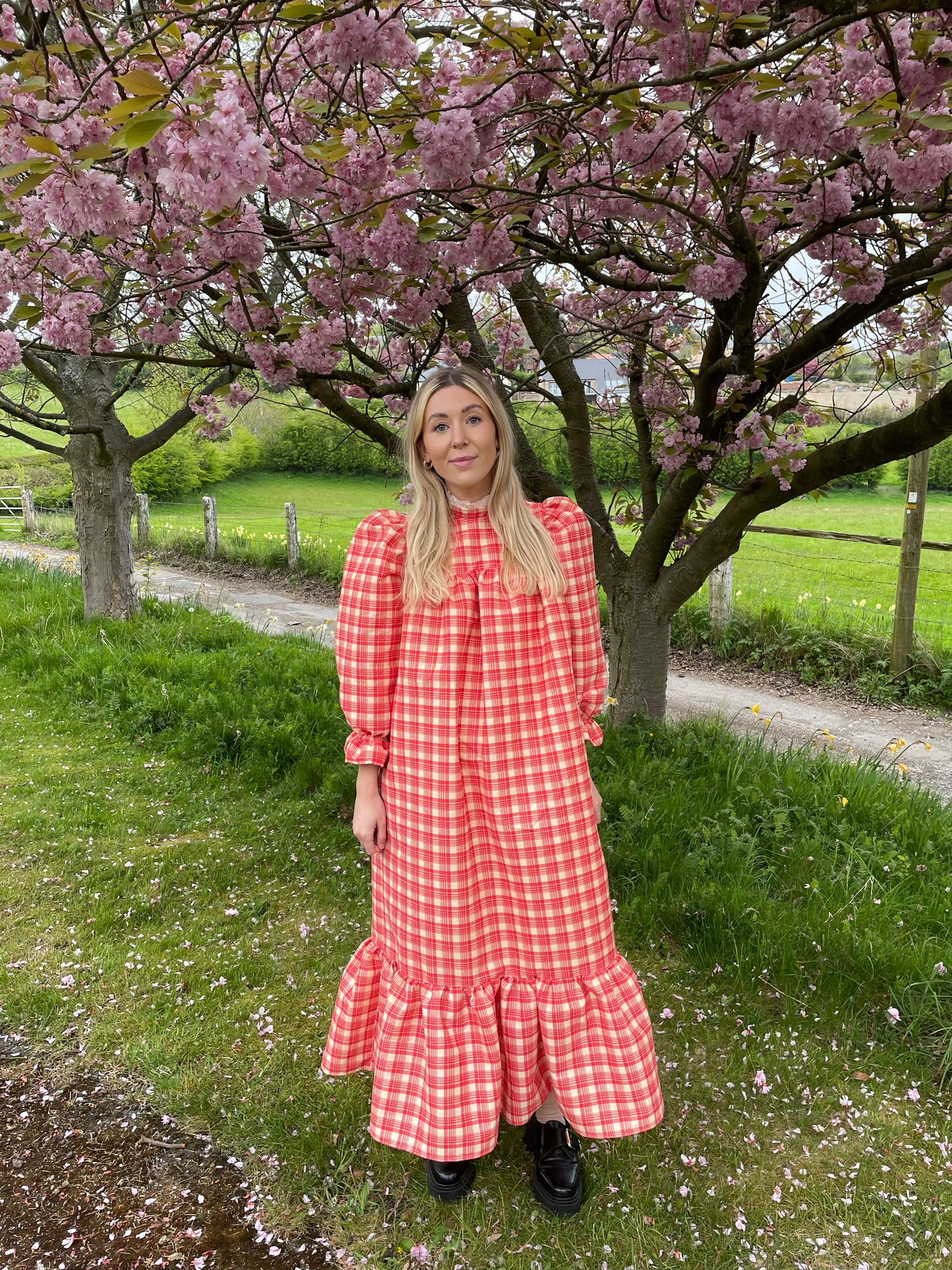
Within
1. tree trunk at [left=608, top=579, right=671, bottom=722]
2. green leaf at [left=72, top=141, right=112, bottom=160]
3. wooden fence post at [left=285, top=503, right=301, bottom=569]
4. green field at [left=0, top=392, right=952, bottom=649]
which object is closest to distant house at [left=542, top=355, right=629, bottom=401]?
tree trunk at [left=608, top=579, right=671, bottom=722]

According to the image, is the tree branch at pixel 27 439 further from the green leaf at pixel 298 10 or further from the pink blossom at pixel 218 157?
the green leaf at pixel 298 10

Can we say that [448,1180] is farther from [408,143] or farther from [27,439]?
[27,439]

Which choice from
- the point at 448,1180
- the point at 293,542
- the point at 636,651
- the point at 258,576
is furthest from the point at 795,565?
the point at 448,1180

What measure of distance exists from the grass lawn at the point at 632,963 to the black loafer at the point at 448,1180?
3 centimetres

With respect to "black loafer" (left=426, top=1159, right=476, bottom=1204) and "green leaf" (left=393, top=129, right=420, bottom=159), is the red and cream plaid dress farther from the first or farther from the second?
"green leaf" (left=393, top=129, right=420, bottom=159)

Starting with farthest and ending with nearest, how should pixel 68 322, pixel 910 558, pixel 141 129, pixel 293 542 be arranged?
pixel 293 542
pixel 910 558
pixel 68 322
pixel 141 129

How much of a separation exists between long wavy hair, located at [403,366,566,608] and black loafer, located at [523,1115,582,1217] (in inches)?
47.5

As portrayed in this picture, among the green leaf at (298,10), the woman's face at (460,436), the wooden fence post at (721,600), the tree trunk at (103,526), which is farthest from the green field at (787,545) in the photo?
the tree trunk at (103,526)

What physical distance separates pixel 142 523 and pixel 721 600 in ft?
32.5

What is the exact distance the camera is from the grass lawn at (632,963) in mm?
1796

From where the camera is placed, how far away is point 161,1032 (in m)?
2.34

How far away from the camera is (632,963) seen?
8.48ft

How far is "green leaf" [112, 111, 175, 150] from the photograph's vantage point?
1137mm

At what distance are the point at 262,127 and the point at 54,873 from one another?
2.72 metres
